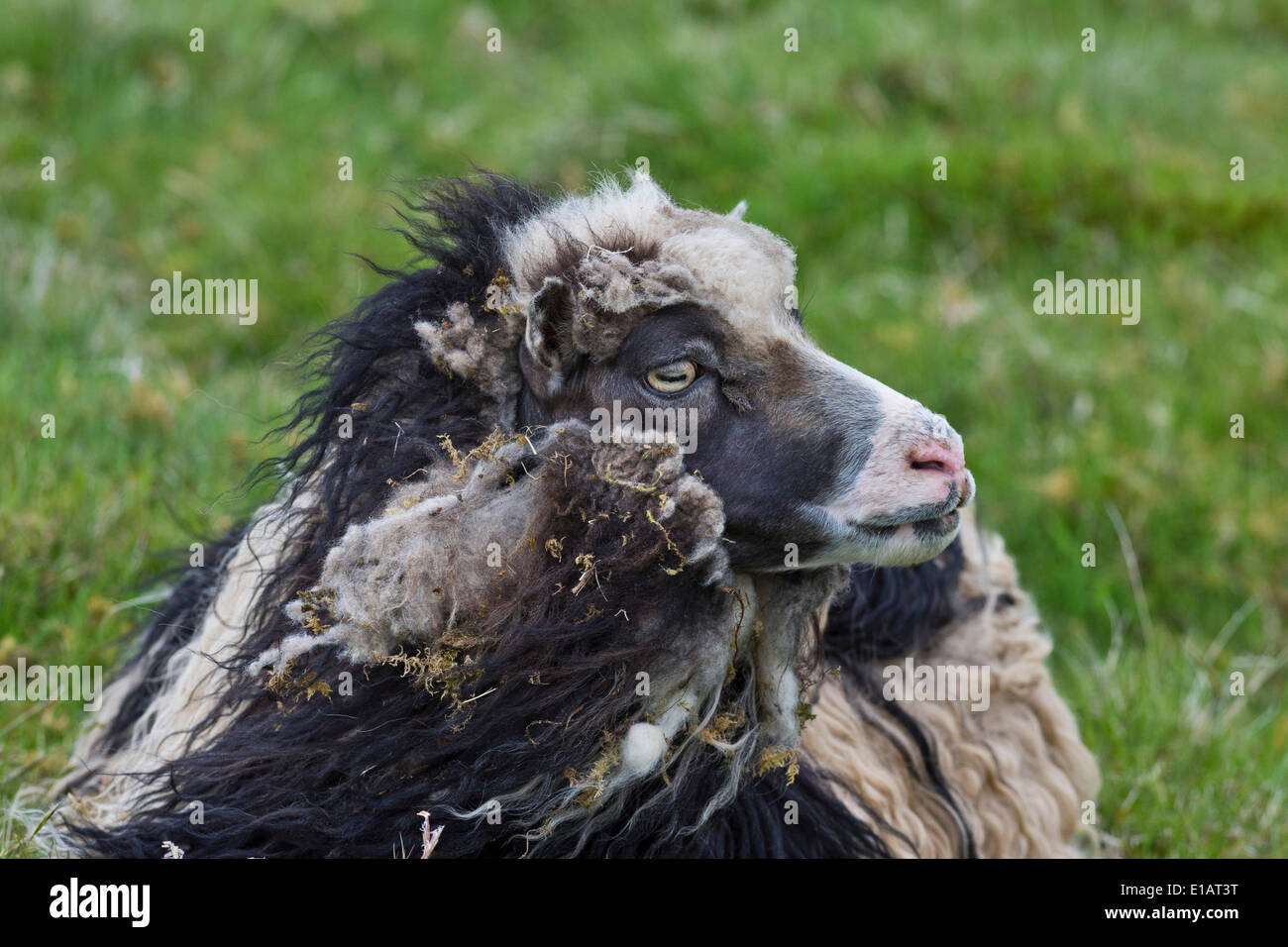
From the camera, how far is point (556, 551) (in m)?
3.94

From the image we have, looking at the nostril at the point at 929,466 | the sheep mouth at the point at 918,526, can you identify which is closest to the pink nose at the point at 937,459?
the nostril at the point at 929,466

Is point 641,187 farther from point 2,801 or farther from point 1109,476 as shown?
point 1109,476

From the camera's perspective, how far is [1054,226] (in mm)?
10039

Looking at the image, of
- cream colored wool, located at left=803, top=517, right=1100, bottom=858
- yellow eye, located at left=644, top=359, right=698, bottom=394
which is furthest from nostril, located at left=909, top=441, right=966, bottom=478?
cream colored wool, located at left=803, top=517, right=1100, bottom=858

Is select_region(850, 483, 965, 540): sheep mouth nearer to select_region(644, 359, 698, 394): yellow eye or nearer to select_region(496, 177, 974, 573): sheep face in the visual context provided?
select_region(496, 177, 974, 573): sheep face

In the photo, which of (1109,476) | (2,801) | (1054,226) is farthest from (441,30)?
(2,801)

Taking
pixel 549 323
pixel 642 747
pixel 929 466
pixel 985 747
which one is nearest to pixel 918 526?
pixel 929 466

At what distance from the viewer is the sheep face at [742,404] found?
12.8ft

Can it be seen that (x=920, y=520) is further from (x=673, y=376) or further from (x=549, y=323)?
Answer: (x=549, y=323)

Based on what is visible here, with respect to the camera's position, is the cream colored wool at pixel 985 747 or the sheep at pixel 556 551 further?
the cream colored wool at pixel 985 747

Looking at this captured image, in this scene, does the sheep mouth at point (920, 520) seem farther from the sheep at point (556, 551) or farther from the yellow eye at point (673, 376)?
the yellow eye at point (673, 376)

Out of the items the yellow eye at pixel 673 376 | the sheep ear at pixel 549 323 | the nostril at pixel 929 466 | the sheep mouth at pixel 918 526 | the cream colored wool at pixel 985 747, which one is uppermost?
the sheep ear at pixel 549 323

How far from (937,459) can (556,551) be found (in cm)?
96

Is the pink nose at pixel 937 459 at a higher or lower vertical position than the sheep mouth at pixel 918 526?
higher
